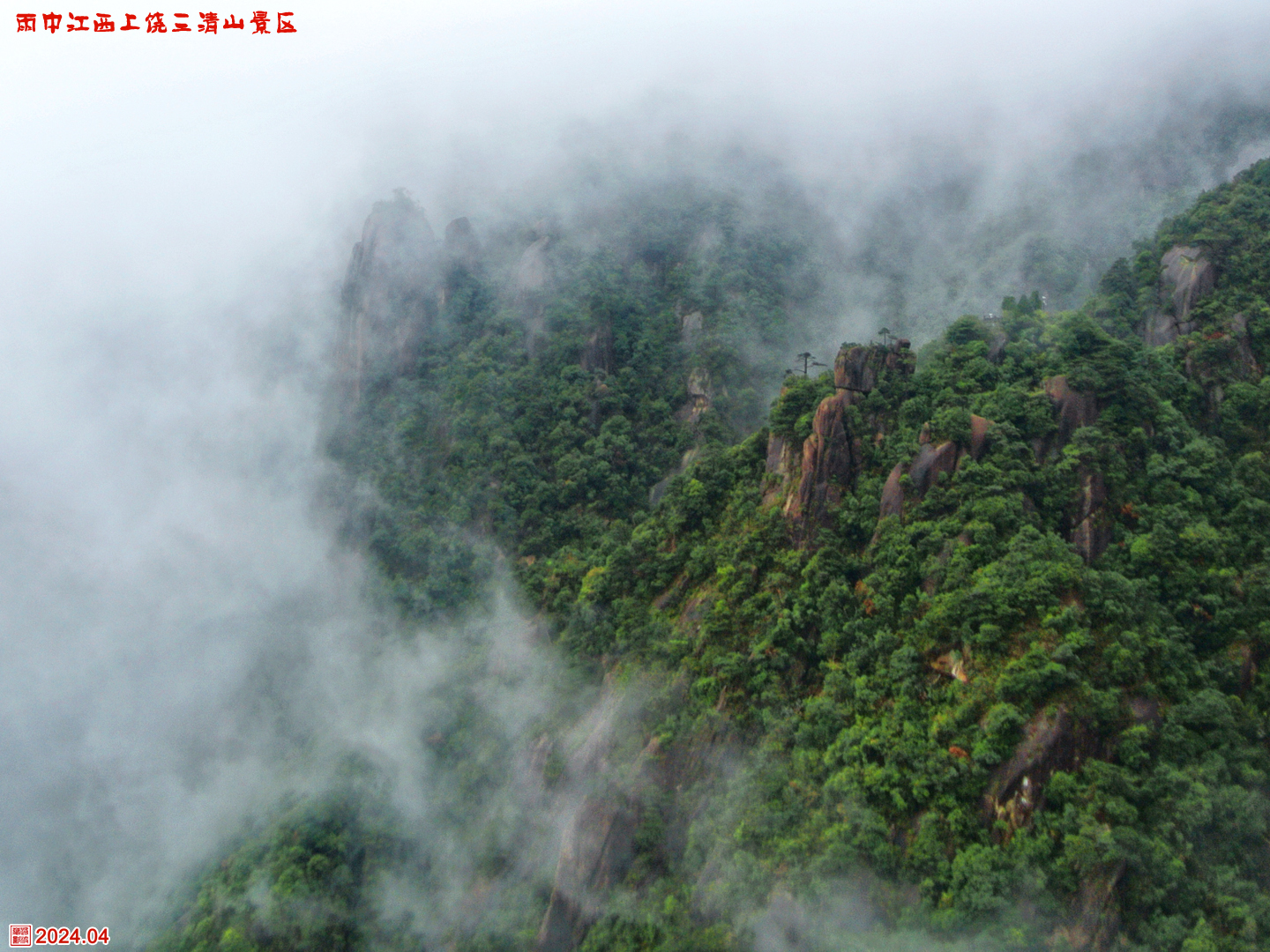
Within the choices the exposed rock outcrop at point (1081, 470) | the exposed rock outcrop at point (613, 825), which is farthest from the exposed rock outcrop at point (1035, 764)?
the exposed rock outcrop at point (613, 825)

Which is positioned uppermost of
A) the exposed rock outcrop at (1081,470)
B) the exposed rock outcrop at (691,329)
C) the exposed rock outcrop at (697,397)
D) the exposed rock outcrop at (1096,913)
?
the exposed rock outcrop at (691,329)

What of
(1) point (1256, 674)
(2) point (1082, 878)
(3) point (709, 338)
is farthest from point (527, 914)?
(3) point (709, 338)

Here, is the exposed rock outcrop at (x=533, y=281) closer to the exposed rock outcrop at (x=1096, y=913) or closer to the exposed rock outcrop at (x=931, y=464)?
the exposed rock outcrop at (x=931, y=464)

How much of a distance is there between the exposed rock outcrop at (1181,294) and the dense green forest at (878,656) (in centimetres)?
22

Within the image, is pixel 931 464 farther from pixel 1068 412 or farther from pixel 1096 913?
pixel 1096 913

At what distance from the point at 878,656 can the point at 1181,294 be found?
3679cm

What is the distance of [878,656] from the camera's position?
4644 cm

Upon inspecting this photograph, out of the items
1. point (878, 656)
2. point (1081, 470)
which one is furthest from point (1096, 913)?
point (1081, 470)

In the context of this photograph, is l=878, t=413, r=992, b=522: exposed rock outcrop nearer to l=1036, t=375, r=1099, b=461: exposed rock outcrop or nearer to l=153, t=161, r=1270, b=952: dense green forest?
l=153, t=161, r=1270, b=952: dense green forest

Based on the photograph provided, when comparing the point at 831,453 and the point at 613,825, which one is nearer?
the point at 613,825

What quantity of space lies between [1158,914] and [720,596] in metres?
24.9

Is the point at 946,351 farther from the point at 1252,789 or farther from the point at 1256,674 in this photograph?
the point at 1252,789

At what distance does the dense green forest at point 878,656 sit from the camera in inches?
1516

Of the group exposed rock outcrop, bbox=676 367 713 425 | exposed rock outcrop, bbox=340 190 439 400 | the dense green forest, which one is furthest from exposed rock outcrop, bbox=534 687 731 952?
exposed rock outcrop, bbox=340 190 439 400
